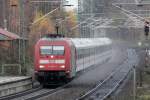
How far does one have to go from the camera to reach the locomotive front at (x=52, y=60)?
113ft

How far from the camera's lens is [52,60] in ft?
114

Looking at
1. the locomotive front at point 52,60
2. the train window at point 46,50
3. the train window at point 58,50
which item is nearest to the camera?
the locomotive front at point 52,60

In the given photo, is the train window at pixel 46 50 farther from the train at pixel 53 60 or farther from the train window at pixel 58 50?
the train window at pixel 58 50

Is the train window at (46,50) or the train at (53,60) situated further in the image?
the train window at (46,50)

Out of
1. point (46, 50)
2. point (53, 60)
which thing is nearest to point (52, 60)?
point (53, 60)

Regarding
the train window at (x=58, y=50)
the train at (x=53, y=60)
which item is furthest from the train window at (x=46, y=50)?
the train window at (x=58, y=50)

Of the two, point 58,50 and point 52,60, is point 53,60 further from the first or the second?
point 58,50

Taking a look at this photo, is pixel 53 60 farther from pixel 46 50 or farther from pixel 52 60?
pixel 46 50

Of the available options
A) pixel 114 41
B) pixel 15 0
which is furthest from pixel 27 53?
pixel 114 41

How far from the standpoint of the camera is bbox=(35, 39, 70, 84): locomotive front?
34.5 metres

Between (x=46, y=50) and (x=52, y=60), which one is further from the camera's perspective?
(x=46, y=50)

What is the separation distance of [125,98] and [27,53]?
28.4 metres

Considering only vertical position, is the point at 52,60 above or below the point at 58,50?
below

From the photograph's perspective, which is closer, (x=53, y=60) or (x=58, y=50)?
(x=53, y=60)
